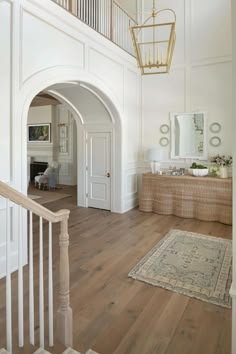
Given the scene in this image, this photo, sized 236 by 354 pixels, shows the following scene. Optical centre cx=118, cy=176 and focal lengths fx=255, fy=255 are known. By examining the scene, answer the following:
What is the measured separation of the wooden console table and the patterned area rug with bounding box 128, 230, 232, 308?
1167 millimetres

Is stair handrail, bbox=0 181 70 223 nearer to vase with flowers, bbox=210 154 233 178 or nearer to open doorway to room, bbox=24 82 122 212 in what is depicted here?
open doorway to room, bbox=24 82 122 212

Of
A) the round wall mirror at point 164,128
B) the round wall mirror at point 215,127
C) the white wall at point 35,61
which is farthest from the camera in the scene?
the round wall mirror at point 164,128

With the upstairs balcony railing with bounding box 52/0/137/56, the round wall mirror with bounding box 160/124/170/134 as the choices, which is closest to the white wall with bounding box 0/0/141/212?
the upstairs balcony railing with bounding box 52/0/137/56

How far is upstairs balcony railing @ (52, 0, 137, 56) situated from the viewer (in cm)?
454

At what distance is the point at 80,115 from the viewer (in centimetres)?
641

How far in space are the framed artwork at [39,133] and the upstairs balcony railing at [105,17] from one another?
18.6 feet

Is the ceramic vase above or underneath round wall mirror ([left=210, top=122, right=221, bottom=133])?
underneath

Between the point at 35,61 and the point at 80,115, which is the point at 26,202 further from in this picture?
the point at 80,115

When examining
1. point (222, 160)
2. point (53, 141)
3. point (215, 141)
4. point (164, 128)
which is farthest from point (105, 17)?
point (53, 141)

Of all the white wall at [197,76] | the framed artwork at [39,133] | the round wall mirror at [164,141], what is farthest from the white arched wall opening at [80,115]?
the framed artwork at [39,133]

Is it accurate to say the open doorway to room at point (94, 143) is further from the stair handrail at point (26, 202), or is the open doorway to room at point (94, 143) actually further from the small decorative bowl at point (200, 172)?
the stair handrail at point (26, 202)

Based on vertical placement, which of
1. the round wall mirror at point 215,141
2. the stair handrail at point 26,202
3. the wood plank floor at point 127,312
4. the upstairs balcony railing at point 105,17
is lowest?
the wood plank floor at point 127,312

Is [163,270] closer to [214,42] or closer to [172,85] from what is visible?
[172,85]

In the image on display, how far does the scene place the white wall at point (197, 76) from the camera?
595 centimetres
